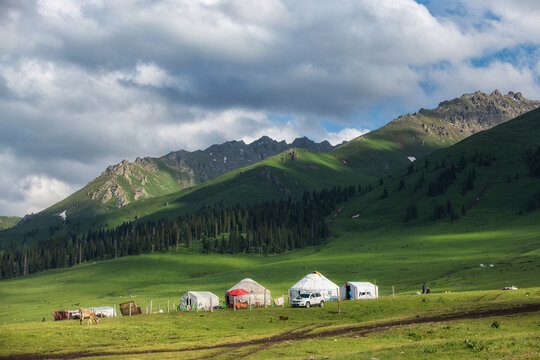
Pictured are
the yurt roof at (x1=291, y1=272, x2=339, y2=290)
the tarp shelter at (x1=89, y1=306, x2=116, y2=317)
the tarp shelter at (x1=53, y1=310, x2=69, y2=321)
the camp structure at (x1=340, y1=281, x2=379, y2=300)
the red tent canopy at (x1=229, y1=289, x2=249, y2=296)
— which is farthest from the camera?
the red tent canopy at (x1=229, y1=289, x2=249, y2=296)

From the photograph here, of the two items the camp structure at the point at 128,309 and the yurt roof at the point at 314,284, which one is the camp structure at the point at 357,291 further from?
the camp structure at the point at 128,309

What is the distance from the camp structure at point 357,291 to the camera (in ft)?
276

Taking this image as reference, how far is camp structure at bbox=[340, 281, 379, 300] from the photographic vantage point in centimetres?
8406

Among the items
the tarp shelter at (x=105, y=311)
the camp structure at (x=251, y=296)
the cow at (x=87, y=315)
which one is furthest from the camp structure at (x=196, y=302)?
the cow at (x=87, y=315)

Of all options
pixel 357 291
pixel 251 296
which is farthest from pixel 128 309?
Answer: pixel 357 291

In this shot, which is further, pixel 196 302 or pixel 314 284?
pixel 196 302

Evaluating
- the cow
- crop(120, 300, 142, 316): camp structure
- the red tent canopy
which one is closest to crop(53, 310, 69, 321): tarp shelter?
crop(120, 300, 142, 316): camp structure

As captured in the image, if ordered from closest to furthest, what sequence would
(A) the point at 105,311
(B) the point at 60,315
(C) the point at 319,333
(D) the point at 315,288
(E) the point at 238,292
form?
(C) the point at 319,333, (B) the point at 60,315, (A) the point at 105,311, (D) the point at 315,288, (E) the point at 238,292

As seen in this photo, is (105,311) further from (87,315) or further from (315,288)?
(315,288)

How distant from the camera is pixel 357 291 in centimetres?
8400

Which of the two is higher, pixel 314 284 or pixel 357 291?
pixel 314 284

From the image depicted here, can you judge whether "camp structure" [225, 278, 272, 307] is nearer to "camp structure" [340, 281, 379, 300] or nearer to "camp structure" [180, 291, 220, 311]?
"camp structure" [180, 291, 220, 311]

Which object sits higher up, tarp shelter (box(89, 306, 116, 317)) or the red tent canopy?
the red tent canopy

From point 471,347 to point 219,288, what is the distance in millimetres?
109984
